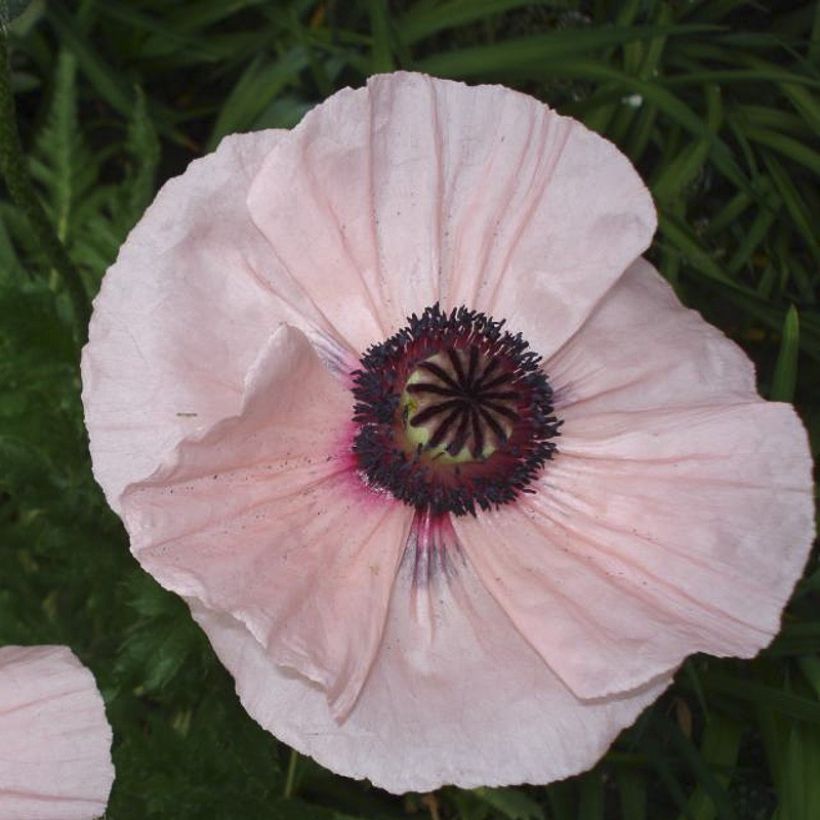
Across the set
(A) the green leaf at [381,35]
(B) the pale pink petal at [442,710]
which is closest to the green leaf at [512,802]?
(B) the pale pink petal at [442,710]

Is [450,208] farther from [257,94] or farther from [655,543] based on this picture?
[257,94]

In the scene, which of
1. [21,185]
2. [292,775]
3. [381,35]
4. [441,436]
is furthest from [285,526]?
[381,35]

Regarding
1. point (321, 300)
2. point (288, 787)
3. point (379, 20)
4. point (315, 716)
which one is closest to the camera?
point (315, 716)

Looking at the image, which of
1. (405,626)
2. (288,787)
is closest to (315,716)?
(405,626)

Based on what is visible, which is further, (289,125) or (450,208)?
(289,125)

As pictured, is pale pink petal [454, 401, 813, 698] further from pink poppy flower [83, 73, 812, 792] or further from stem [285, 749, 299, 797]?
stem [285, 749, 299, 797]

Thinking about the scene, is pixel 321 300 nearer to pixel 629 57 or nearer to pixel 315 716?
pixel 315 716

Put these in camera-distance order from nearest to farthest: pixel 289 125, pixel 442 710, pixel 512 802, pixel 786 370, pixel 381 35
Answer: pixel 442 710
pixel 786 370
pixel 512 802
pixel 381 35
pixel 289 125
